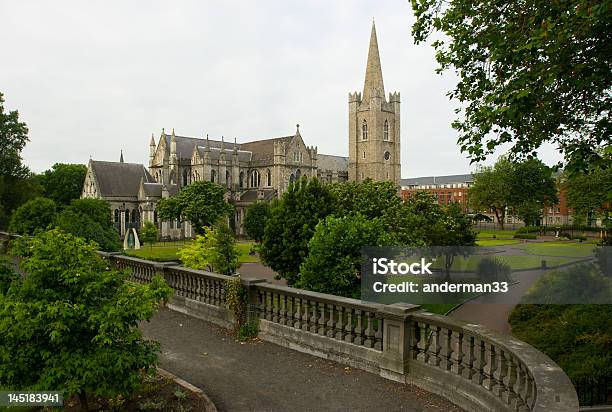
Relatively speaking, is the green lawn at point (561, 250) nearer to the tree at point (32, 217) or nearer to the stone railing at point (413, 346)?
the stone railing at point (413, 346)

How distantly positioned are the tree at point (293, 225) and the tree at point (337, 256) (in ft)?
18.8

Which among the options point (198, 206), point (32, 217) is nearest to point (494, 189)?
point (198, 206)

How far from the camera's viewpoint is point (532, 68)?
Answer: 886cm

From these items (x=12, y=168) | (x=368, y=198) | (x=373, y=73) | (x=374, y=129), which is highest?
(x=373, y=73)

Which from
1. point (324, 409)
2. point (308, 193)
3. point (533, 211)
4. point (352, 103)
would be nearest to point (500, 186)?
point (533, 211)

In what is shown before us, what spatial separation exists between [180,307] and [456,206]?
798 inches

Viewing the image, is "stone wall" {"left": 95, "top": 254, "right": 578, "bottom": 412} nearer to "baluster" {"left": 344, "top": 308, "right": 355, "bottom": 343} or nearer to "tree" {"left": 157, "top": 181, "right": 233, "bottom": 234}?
"baluster" {"left": 344, "top": 308, "right": 355, "bottom": 343}

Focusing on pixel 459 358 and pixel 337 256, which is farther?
pixel 337 256

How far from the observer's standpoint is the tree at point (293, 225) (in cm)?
2108

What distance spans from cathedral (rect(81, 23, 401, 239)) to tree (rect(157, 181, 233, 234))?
28.8 ft

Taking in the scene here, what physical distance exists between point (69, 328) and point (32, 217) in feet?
97.7

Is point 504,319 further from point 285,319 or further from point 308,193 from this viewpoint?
point 285,319

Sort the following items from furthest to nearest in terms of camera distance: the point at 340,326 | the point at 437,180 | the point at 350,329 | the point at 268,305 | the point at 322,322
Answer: the point at 437,180 → the point at 268,305 → the point at 322,322 → the point at 340,326 → the point at 350,329

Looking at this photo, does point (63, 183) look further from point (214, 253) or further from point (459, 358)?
point (459, 358)
